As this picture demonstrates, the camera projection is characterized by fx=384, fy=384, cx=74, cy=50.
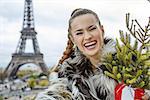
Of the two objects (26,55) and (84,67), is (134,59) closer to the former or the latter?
(84,67)

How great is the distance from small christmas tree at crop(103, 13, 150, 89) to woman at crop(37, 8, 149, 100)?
2.7 inches

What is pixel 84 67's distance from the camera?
1.05 metres

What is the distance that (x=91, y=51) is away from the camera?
1016 mm

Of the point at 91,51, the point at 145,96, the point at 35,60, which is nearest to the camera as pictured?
the point at 145,96

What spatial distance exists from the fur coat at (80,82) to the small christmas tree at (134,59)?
72mm

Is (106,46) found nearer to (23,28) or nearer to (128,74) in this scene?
(128,74)

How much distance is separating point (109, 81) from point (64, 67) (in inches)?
5.2

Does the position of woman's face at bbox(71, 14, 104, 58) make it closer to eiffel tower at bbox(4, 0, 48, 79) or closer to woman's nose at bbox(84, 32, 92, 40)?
woman's nose at bbox(84, 32, 92, 40)

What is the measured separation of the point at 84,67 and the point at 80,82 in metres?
0.05

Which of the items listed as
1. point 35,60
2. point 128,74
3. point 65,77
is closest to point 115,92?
point 128,74

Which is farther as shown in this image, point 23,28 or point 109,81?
point 23,28

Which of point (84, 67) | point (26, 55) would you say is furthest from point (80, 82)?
point (26, 55)

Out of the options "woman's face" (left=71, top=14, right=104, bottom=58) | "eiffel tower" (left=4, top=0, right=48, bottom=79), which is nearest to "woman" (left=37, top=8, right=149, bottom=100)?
"woman's face" (left=71, top=14, right=104, bottom=58)

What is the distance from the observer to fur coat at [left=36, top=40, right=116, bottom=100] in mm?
997
